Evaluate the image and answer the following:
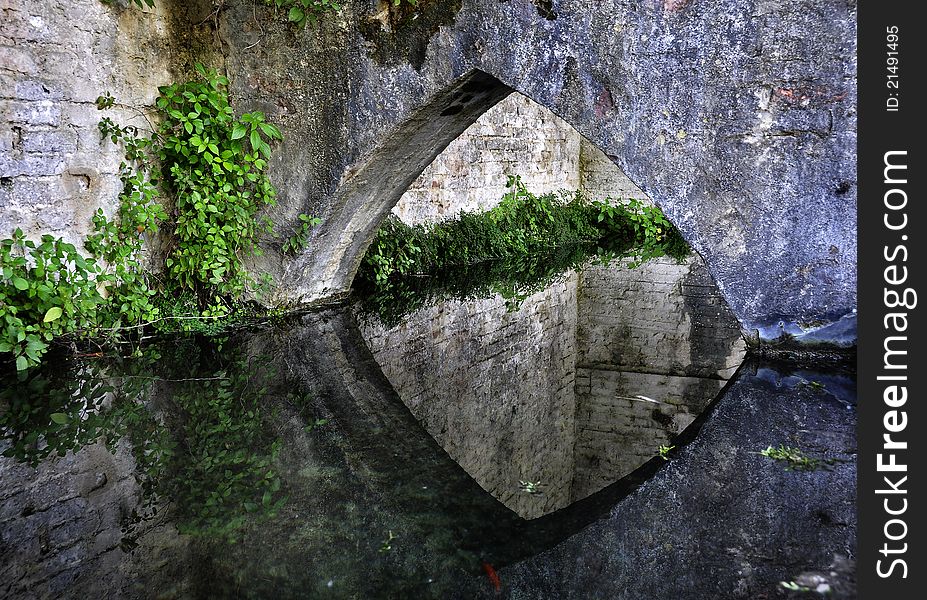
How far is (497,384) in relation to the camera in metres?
4.18

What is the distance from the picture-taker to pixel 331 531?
2.31 m

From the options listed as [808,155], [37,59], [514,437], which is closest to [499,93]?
[808,155]

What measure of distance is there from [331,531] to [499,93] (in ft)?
8.88

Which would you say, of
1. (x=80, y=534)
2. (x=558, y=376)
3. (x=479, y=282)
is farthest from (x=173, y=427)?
(x=479, y=282)

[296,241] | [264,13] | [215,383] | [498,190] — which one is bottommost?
[215,383]

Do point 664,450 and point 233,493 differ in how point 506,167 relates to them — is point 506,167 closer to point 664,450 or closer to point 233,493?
point 664,450

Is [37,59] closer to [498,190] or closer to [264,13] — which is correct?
[264,13]

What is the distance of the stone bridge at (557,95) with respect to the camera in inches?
137

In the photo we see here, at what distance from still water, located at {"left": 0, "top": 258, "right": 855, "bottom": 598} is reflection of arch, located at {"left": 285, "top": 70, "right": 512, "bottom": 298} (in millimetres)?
510

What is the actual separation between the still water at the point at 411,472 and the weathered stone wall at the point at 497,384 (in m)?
0.02

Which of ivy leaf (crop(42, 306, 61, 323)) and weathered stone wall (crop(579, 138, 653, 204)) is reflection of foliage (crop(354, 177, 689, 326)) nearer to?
weathered stone wall (crop(579, 138, 653, 204))

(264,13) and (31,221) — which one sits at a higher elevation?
(264,13)

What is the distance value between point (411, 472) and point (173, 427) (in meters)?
0.98

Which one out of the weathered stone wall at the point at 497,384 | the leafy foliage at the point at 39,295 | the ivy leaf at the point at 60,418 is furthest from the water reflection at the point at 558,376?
the leafy foliage at the point at 39,295
